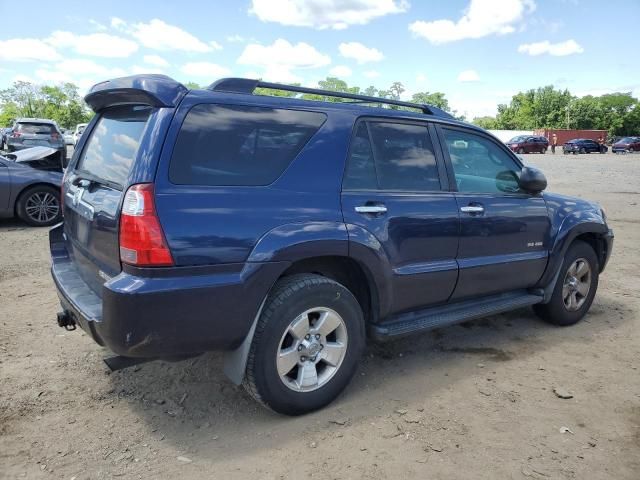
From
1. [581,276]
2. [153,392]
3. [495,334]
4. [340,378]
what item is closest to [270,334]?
[340,378]

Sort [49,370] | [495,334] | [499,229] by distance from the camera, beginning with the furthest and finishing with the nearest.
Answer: [495,334]
[499,229]
[49,370]

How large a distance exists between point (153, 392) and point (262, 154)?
173cm

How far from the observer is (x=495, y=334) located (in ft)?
14.9

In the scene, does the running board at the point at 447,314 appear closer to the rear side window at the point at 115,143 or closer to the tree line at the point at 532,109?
the rear side window at the point at 115,143

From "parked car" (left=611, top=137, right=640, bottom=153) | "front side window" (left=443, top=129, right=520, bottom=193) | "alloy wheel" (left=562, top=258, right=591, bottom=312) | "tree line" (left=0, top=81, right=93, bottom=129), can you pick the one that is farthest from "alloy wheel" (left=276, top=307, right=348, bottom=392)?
"tree line" (left=0, top=81, right=93, bottom=129)

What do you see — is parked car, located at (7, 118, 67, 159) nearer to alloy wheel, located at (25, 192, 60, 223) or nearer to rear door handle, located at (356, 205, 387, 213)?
alloy wheel, located at (25, 192, 60, 223)

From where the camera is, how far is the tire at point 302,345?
2865mm

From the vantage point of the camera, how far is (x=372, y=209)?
324 centimetres

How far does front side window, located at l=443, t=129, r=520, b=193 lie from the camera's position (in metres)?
3.91

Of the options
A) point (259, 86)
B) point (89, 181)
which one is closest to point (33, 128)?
point (89, 181)

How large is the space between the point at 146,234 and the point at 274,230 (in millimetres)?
659

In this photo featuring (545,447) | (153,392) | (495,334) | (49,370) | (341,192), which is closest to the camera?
(545,447)

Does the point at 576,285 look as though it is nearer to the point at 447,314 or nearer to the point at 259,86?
the point at 447,314

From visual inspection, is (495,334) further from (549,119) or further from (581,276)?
(549,119)
